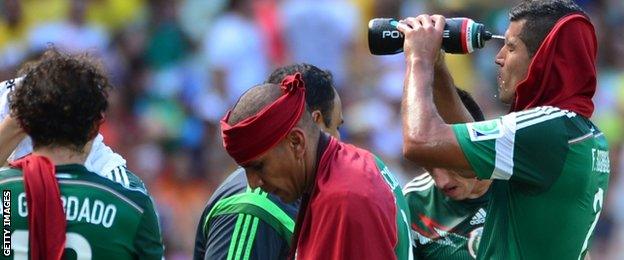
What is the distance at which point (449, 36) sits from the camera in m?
5.32

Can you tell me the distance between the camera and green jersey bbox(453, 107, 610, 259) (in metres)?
5.07

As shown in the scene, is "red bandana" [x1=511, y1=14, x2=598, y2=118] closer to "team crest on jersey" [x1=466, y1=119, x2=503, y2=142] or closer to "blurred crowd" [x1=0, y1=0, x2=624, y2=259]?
"team crest on jersey" [x1=466, y1=119, x2=503, y2=142]

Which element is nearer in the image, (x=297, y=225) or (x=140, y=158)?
(x=297, y=225)

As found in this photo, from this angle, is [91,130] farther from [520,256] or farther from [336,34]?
[336,34]

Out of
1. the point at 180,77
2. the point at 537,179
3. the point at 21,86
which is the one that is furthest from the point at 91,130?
the point at 180,77

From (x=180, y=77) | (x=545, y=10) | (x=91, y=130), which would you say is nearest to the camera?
(x=91, y=130)

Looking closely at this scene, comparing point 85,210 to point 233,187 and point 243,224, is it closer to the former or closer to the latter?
point 243,224

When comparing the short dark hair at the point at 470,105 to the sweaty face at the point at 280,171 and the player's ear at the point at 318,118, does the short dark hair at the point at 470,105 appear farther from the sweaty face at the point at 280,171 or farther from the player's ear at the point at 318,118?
the sweaty face at the point at 280,171

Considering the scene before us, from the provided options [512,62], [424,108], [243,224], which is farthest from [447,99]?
[243,224]

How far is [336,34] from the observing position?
12.5 meters

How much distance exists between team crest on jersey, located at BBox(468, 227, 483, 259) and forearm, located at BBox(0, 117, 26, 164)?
2.03 metres

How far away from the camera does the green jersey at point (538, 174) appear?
16.6 feet

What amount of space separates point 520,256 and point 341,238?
91 centimetres

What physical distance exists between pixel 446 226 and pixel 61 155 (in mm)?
2018
